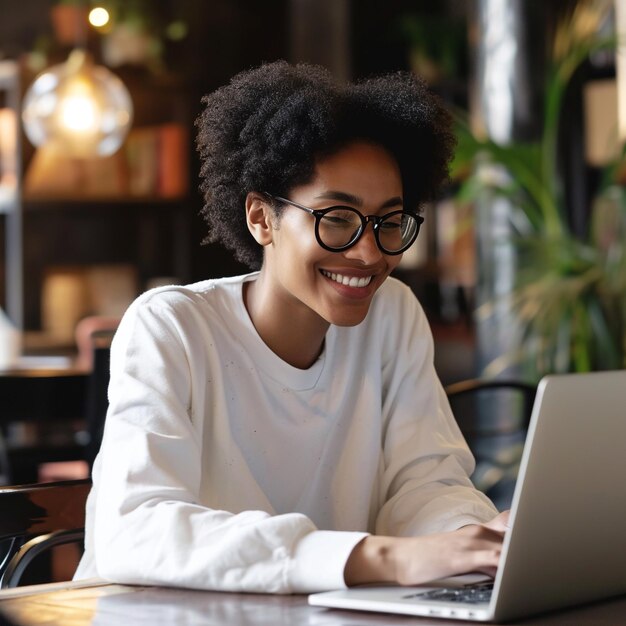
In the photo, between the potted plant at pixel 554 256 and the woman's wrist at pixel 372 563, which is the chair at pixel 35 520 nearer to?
the woman's wrist at pixel 372 563

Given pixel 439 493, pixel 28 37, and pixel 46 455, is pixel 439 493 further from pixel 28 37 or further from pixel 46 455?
pixel 28 37

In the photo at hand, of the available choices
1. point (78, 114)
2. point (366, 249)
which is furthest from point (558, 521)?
point (78, 114)

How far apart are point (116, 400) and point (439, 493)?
472 millimetres

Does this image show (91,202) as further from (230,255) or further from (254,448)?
(254,448)

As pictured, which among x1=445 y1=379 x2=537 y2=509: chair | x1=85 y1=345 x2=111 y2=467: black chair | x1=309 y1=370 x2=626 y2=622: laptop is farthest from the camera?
x1=445 y1=379 x2=537 y2=509: chair

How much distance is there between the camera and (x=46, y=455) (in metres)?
3.64

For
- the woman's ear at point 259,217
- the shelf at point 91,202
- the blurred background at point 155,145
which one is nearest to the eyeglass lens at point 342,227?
the woman's ear at point 259,217

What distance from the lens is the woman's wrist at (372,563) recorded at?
3.89ft

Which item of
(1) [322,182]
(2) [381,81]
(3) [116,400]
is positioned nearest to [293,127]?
(1) [322,182]

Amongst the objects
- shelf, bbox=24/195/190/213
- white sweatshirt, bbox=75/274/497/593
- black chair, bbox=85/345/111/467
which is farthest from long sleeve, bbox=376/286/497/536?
shelf, bbox=24/195/190/213

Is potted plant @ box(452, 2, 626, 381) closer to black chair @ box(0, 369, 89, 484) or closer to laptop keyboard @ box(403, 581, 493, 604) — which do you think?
black chair @ box(0, 369, 89, 484)

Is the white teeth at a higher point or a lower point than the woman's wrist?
higher

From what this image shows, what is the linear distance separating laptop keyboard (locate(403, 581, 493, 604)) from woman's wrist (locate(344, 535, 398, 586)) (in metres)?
0.05

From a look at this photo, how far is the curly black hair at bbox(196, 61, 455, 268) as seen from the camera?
163 centimetres
